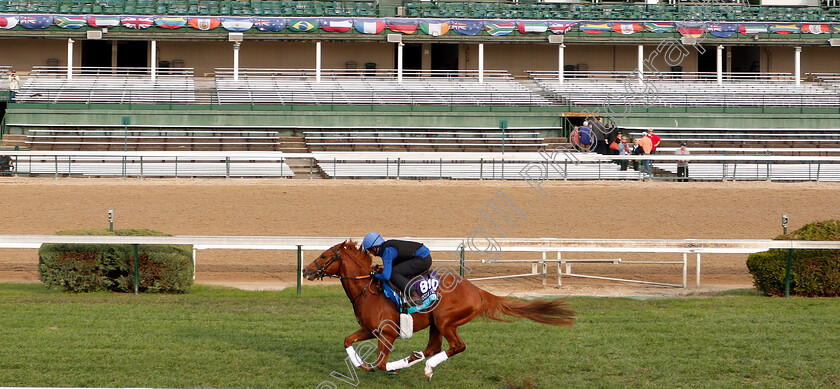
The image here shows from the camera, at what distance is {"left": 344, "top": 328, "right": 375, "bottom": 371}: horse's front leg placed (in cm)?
732

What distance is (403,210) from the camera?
16.5 metres

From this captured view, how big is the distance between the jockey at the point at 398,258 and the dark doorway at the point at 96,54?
Answer: 91.0ft

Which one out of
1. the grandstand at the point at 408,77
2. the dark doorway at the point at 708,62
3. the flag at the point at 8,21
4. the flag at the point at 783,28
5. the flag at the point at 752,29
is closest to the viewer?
the grandstand at the point at 408,77

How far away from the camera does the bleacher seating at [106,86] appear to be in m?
25.9

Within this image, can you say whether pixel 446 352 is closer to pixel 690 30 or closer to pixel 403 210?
pixel 403 210

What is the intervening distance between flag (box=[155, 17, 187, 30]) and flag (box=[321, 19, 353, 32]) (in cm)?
454

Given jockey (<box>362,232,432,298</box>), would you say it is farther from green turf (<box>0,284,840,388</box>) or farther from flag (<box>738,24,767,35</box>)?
flag (<box>738,24,767,35</box>)

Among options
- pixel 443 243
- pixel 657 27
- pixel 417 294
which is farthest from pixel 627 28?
pixel 417 294

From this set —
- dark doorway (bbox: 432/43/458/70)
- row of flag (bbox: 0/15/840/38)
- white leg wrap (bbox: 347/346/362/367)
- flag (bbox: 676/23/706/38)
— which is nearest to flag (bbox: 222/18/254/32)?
row of flag (bbox: 0/15/840/38)

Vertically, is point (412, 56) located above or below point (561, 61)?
above

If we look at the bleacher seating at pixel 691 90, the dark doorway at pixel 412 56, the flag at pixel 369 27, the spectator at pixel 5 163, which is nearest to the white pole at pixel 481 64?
the bleacher seating at pixel 691 90

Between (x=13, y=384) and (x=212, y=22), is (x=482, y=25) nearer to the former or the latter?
(x=212, y=22)

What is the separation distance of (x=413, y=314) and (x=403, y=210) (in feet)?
30.2

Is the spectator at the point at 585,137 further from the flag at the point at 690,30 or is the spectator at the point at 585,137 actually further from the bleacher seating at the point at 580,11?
the bleacher seating at the point at 580,11
